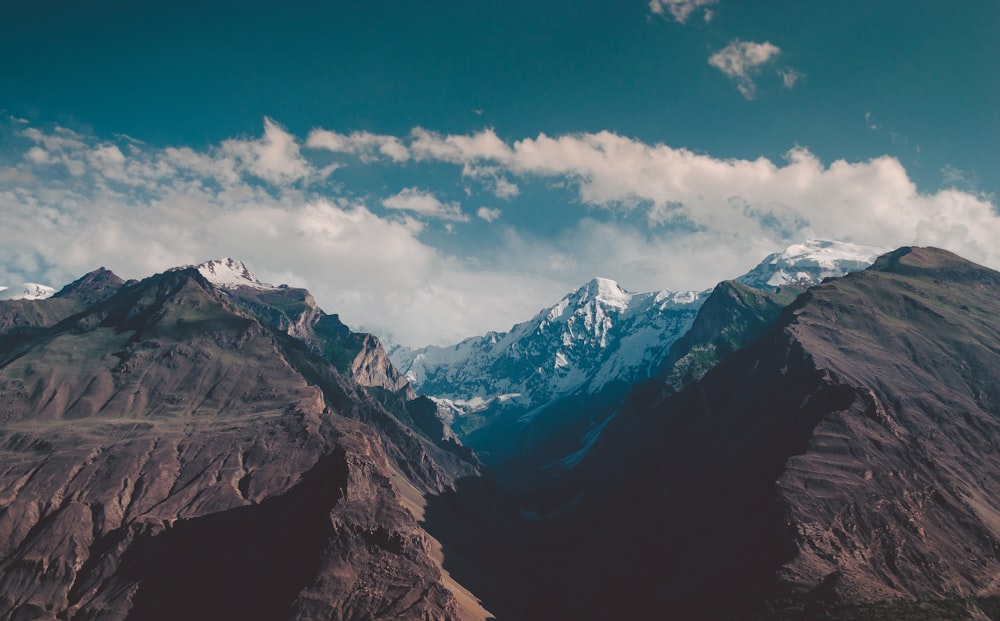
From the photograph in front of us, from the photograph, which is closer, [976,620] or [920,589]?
[976,620]

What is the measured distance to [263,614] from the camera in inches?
7835

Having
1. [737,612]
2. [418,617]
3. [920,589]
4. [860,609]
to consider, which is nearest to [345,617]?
[418,617]

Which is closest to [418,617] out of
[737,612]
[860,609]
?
[737,612]

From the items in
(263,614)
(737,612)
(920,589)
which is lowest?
(263,614)

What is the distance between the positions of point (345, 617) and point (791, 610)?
119 meters

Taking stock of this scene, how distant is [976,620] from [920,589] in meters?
22.9

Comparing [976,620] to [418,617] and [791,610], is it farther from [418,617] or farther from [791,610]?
[418,617]

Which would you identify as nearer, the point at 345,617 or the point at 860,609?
the point at 860,609

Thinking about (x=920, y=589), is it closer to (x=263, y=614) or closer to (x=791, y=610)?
(x=791, y=610)

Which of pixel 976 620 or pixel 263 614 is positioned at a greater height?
pixel 976 620

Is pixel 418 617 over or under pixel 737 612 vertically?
under

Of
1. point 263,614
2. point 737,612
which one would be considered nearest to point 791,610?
point 737,612

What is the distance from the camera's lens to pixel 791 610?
185875mm

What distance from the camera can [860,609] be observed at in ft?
591
